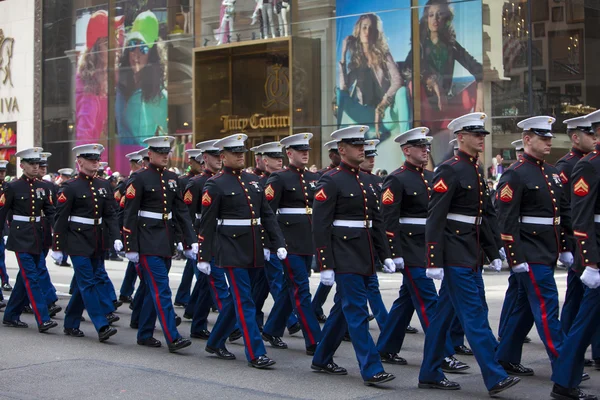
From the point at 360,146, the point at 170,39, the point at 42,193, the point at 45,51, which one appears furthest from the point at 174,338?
the point at 45,51

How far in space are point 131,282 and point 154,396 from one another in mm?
6267

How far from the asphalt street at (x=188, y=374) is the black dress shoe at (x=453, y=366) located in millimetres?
97

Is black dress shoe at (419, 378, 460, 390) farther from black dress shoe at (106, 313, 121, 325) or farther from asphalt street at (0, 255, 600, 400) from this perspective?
black dress shoe at (106, 313, 121, 325)

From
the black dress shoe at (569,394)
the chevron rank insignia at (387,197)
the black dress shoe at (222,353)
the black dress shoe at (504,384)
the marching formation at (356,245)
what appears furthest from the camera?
the chevron rank insignia at (387,197)

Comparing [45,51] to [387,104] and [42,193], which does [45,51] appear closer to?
[387,104]

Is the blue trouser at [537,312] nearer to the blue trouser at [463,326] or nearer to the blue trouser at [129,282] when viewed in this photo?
the blue trouser at [463,326]

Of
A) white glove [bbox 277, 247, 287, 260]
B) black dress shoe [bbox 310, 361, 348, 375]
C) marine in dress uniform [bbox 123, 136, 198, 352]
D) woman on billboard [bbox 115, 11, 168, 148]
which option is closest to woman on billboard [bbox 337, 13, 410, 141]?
woman on billboard [bbox 115, 11, 168, 148]

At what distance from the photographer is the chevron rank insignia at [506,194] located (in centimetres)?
792

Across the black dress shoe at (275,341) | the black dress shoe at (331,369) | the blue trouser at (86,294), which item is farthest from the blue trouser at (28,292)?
the black dress shoe at (331,369)

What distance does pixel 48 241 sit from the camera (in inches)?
482

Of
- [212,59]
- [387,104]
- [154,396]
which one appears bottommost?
[154,396]

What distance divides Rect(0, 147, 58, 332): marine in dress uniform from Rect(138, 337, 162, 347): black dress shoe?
4.88ft

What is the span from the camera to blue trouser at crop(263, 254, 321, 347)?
9.40 meters

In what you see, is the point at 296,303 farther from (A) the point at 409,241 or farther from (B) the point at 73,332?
(B) the point at 73,332
